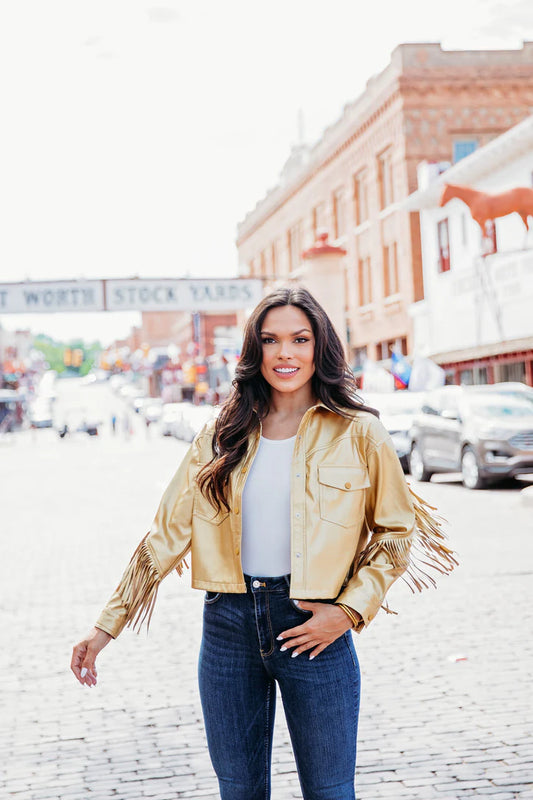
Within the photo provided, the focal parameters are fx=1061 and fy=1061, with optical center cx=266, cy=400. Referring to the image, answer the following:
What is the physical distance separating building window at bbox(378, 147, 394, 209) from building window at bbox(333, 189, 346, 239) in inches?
Answer: 199

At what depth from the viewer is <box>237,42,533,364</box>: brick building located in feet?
118

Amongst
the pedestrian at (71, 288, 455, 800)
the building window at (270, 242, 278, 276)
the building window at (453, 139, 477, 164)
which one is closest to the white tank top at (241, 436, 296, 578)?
the pedestrian at (71, 288, 455, 800)

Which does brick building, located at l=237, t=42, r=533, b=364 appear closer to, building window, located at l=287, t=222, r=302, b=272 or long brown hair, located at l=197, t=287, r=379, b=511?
building window, located at l=287, t=222, r=302, b=272

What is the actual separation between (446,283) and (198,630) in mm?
26291

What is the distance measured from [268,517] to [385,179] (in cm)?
3705

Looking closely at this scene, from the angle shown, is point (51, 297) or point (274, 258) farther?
point (274, 258)

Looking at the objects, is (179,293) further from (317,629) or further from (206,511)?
(317,629)

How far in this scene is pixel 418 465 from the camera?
66.4ft

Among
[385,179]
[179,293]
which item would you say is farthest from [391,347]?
[179,293]

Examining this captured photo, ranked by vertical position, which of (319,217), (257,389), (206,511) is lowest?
(206,511)

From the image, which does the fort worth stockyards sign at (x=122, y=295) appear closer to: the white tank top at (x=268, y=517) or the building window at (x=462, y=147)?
the building window at (x=462, y=147)

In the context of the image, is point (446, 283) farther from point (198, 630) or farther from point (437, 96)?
point (198, 630)

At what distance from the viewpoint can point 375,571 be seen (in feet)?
9.16

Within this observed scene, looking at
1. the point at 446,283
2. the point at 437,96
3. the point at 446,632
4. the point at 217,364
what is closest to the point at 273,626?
the point at 446,632
